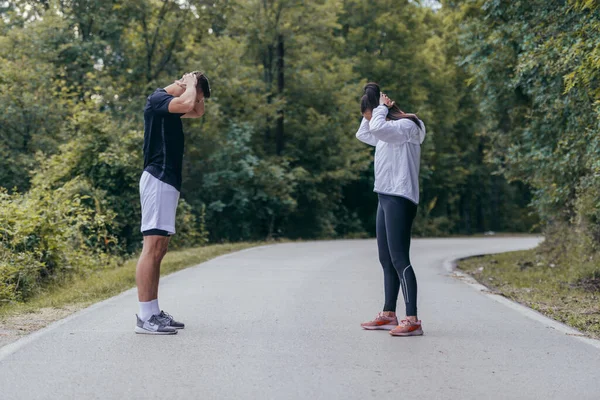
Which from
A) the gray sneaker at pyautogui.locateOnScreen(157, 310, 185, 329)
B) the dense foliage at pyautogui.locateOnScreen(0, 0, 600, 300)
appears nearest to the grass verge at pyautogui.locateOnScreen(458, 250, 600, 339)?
the dense foliage at pyautogui.locateOnScreen(0, 0, 600, 300)

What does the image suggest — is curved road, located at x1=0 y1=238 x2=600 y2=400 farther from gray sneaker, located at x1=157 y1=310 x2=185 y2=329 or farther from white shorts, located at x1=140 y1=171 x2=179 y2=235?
white shorts, located at x1=140 y1=171 x2=179 y2=235

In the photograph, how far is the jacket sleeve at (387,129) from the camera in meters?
→ 6.73

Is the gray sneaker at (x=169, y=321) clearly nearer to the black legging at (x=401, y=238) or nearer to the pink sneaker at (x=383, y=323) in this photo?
the pink sneaker at (x=383, y=323)

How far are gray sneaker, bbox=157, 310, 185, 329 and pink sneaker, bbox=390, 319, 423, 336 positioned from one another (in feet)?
5.91

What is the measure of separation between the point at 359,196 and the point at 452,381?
33960 millimetres

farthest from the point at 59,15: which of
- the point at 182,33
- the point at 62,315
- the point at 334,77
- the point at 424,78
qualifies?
the point at 62,315

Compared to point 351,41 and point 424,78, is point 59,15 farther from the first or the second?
point 424,78

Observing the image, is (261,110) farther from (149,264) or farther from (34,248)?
(149,264)

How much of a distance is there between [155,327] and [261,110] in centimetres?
2295

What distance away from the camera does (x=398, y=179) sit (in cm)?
682

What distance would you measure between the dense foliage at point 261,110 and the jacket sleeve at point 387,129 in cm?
323

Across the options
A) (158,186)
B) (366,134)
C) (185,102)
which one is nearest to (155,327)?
(158,186)

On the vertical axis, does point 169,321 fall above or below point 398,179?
below

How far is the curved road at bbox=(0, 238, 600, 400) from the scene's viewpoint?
191 inches
